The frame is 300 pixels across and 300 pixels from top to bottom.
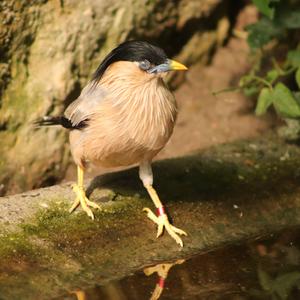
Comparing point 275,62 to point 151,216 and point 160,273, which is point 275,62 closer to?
point 151,216

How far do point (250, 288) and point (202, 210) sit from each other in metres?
1.04

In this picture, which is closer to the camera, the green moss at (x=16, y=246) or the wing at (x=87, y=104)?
the green moss at (x=16, y=246)

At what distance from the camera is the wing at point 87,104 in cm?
504

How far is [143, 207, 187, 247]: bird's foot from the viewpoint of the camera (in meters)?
5.04

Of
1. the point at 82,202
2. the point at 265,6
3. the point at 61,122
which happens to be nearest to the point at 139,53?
the point at 61,122

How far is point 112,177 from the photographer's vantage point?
5691 millimetres

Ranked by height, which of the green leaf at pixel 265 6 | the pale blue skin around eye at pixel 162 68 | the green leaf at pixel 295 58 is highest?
the pale blue skin around eye at pixel 162 68

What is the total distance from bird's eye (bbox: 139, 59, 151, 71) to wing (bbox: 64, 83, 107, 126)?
317 mm

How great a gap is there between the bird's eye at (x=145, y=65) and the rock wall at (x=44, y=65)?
162cm

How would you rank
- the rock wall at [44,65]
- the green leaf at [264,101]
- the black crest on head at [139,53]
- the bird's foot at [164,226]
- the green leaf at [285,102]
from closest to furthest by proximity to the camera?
the black crest on head at [139,53] < the bird's foot at [164,226] < the green leaf at [285,102] < the green leaf at [264,101] < the rock wall at [44,65]

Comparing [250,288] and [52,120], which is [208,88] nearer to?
Result: [52,120]

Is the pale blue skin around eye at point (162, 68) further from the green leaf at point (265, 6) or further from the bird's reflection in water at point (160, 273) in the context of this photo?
the green leaf at point (265, 6)

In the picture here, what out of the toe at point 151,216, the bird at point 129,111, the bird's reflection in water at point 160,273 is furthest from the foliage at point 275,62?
the bird's reflection in water at point 160,273

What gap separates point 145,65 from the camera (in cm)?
492
